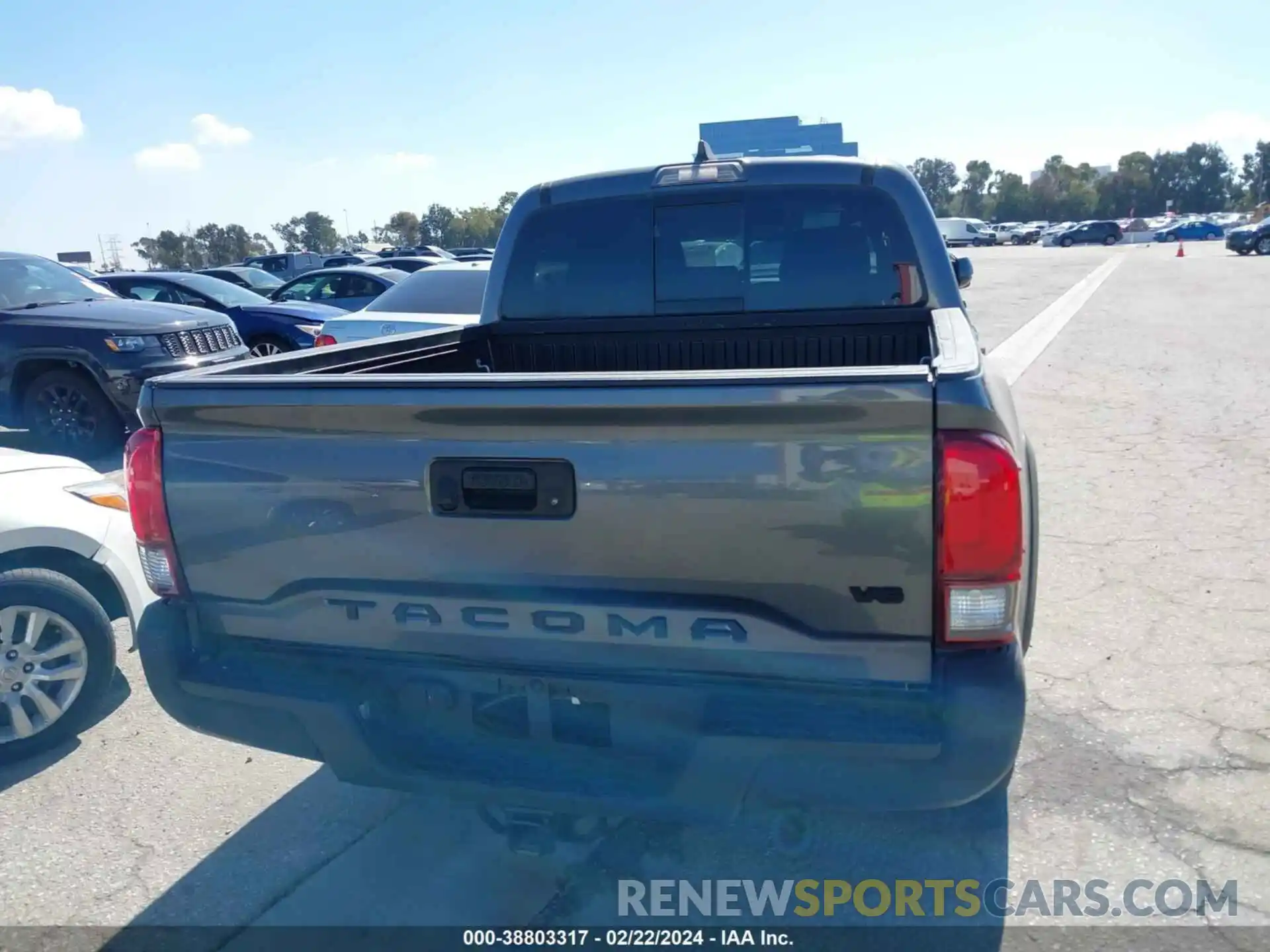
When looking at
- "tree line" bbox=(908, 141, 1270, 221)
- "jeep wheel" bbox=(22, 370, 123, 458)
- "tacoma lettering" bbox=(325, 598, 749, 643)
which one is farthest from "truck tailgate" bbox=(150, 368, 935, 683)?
"tree line" bbox=(908, 141, 1270, 221)

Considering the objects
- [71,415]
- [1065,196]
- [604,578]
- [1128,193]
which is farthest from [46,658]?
[1128,193]

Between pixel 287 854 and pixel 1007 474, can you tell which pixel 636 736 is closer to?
pixel 1007 474

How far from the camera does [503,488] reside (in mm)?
2377

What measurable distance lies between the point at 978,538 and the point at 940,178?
5099 inches

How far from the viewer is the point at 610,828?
127 inches

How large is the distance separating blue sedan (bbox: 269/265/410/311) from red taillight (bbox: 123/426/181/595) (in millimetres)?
12535

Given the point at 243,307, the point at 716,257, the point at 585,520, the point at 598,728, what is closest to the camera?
the point at 585,520

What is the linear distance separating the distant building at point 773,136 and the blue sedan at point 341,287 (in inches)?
225

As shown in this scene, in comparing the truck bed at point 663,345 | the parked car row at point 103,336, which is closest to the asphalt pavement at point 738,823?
the truck bed at point 663,345

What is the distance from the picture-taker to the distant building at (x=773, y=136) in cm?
1598

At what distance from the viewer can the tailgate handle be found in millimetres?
2338

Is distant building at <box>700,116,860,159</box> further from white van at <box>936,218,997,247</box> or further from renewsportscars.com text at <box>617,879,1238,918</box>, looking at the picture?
white van at <box>936,218,997,247</box>

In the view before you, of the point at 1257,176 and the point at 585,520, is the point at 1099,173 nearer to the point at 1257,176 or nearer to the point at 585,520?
the point at 1257,176

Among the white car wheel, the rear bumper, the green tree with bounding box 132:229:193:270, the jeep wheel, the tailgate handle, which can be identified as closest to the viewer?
the rear bumper
